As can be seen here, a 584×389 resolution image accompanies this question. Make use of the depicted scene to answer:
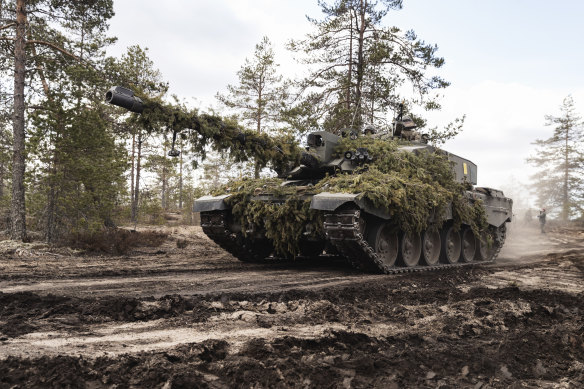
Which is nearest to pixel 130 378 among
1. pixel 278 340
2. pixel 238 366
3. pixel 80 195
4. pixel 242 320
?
pixel 238 366

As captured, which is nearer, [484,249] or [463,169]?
[463,169]

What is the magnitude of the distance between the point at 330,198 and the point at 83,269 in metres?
4.34

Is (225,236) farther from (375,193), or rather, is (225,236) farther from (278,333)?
(278,333)

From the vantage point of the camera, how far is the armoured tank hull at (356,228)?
7.91m

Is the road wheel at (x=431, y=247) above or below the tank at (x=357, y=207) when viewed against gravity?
below

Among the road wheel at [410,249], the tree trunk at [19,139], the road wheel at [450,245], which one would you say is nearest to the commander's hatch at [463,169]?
the road wheel at [450,245]

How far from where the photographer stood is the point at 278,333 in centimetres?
384

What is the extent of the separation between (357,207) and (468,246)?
18.8ft

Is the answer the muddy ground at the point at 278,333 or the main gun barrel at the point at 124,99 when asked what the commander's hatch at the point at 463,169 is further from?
the main gun barrel at the point at 124,99

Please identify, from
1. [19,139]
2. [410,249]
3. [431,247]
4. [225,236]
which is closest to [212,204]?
[225,236]

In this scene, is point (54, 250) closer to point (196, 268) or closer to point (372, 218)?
point (196, 268)

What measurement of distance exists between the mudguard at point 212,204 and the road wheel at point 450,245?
17.0 feet

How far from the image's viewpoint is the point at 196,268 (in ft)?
28.0

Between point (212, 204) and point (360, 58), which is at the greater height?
point (360, 58)
